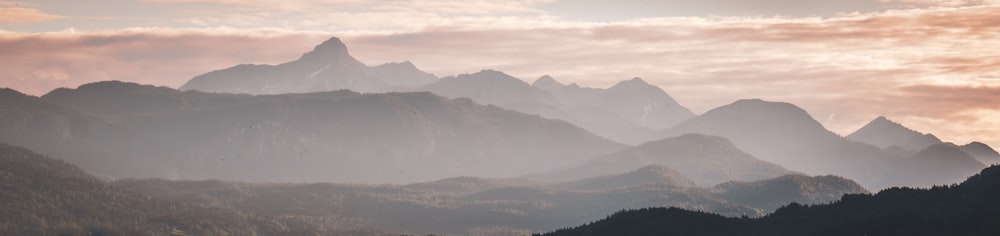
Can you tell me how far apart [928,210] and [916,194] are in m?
24.3

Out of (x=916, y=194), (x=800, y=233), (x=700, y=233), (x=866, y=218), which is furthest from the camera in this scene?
(x=916, y=194)

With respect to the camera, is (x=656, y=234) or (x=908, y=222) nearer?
(x=908, y=222)

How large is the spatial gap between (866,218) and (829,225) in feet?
18.8

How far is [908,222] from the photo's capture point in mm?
112875

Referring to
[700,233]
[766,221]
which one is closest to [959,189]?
[766,221]

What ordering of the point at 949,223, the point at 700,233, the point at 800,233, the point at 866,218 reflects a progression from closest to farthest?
the point at 949,223
the point at 866,218
the point at 800,233
the point at 700,233

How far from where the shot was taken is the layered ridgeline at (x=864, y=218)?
11144cm

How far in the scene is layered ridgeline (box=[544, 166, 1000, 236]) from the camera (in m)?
111

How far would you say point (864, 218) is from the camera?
12638 centimetres

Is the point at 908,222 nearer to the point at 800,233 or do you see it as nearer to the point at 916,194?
the point at 800,233

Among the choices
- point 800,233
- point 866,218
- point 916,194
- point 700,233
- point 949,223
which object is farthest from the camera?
point 916,194

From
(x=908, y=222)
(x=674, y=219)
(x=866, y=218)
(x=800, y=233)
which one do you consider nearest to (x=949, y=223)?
(x=908, y=222)

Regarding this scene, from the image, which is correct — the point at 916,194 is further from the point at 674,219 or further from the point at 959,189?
the point at 674,219

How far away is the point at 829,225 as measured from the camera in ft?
425
